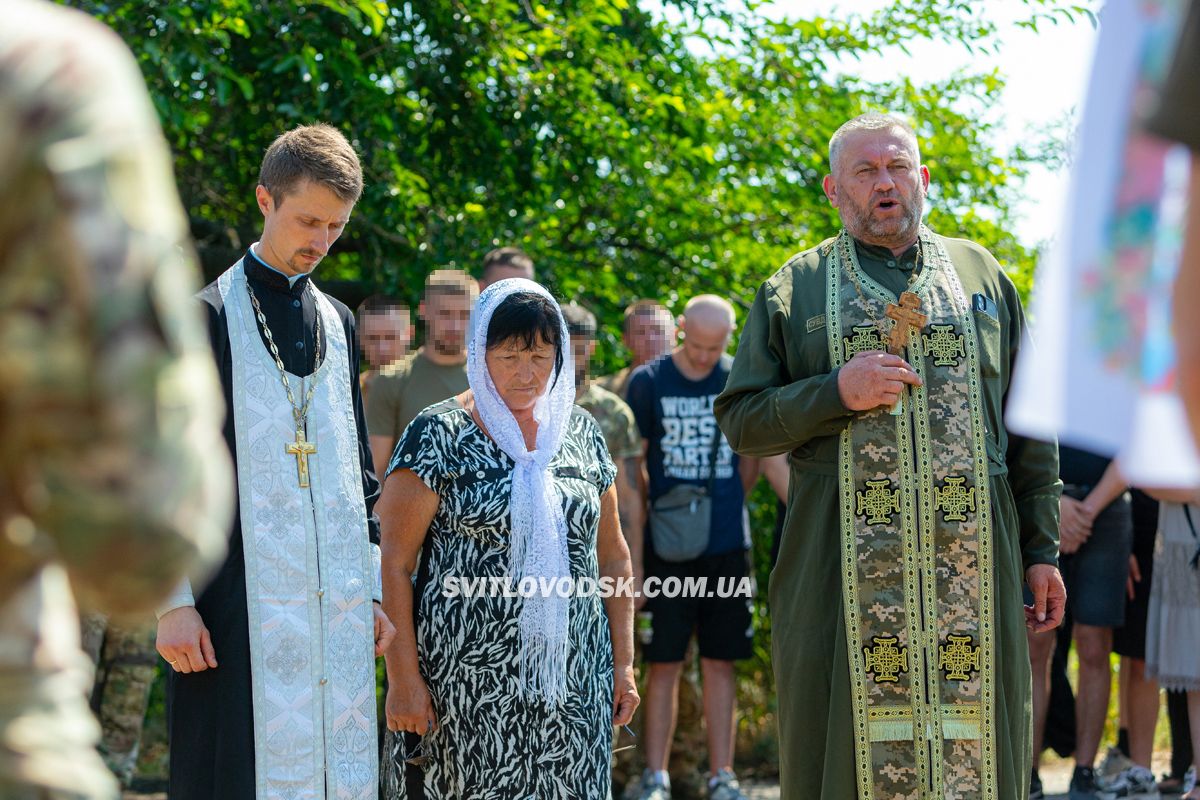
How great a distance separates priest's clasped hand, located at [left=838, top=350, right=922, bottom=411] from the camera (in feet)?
14.3

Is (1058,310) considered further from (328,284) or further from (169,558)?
(328,284)

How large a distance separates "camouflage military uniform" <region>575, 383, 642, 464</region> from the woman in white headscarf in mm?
2773

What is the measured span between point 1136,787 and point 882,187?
4.31 meters

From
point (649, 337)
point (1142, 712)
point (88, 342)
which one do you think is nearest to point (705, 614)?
point (649, 337)

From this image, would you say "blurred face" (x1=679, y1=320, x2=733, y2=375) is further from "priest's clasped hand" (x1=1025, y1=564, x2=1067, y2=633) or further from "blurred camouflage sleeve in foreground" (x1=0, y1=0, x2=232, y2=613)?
"blurred camouflage sleeve in foreground" (x1=0, y1=0, x2=232, y2=613)

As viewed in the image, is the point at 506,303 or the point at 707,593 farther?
the point at 707,593

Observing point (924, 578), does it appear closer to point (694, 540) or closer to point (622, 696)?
point (622, 696)

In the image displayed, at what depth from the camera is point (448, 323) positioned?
7.00 metres

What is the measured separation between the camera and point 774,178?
33.9 feet

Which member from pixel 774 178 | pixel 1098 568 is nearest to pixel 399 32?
pixel 774 178

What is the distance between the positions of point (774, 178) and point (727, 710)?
3979mm

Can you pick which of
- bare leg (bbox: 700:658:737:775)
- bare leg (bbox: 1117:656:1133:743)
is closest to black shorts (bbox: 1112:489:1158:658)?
bare leg (bbox: 1117:656:1133:743)

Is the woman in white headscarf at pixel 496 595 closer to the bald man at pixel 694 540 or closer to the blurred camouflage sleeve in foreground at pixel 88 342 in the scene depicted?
the blurred camouflage sleeve in foreground at pixel 88 342

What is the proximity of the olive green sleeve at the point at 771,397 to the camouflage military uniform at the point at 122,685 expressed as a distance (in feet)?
12.7
